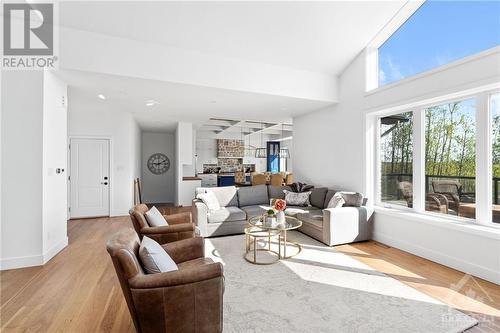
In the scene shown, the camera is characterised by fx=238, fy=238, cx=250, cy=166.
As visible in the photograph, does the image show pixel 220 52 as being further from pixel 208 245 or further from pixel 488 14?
pixel 488 14

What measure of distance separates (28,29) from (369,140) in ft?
18.2

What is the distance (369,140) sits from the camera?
4520 millimetres

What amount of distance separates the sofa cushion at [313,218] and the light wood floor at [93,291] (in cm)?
56

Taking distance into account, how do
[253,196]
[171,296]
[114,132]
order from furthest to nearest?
[114,132] < [253,196] < [171,296]

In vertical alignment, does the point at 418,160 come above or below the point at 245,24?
below

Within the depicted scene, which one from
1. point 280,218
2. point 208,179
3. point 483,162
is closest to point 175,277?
point 280,218

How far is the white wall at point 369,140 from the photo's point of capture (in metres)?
2.88

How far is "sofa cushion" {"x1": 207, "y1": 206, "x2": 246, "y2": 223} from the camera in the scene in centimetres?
441

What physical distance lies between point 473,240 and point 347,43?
354 centimetres

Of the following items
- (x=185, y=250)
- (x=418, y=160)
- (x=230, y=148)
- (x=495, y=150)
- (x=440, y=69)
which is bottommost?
(x=185, y=250)

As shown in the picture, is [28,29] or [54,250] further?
[54,250]

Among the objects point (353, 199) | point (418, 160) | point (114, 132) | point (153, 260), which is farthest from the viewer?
point (114, 132)

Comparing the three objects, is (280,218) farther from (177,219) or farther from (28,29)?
(28,29)

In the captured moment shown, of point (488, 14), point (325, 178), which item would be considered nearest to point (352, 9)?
point (488, 14)
